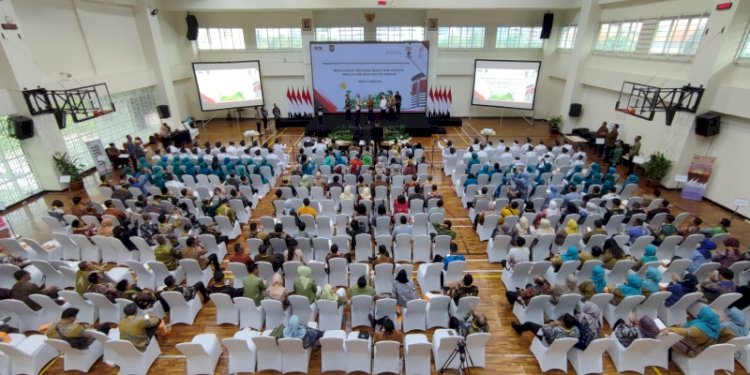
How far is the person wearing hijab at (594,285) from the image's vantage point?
5.68m

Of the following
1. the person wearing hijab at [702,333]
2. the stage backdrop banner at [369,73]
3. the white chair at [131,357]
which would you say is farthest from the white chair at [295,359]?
the stage backdrop banner at [369,73]

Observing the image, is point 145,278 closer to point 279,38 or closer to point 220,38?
point 279,38

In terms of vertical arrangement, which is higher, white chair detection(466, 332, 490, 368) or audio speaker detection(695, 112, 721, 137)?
audio speaker detection(695, 112, 721, 137)

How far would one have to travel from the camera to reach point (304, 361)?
5.11 m

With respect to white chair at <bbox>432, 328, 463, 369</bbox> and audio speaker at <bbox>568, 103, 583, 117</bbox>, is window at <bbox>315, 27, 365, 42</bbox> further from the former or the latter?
white chair at <bbox>432, 328, 463, 369</bbox>

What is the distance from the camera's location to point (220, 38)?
760 inches

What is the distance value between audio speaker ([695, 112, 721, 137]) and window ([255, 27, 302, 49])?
1714 centimetres

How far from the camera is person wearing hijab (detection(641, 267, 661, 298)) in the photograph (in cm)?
564

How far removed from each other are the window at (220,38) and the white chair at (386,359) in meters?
18.8

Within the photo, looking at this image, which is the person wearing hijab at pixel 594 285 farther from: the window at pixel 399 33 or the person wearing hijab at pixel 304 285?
the window at pixel 399 33

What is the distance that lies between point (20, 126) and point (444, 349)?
512 inches

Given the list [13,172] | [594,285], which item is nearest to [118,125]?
[13,172]

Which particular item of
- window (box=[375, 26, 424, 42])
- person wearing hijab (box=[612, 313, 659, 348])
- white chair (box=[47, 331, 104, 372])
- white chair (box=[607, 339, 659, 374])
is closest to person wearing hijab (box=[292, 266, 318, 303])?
white chair (box=[47, 331, 104, 372])

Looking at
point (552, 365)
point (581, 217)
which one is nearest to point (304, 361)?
point (552, 365)
